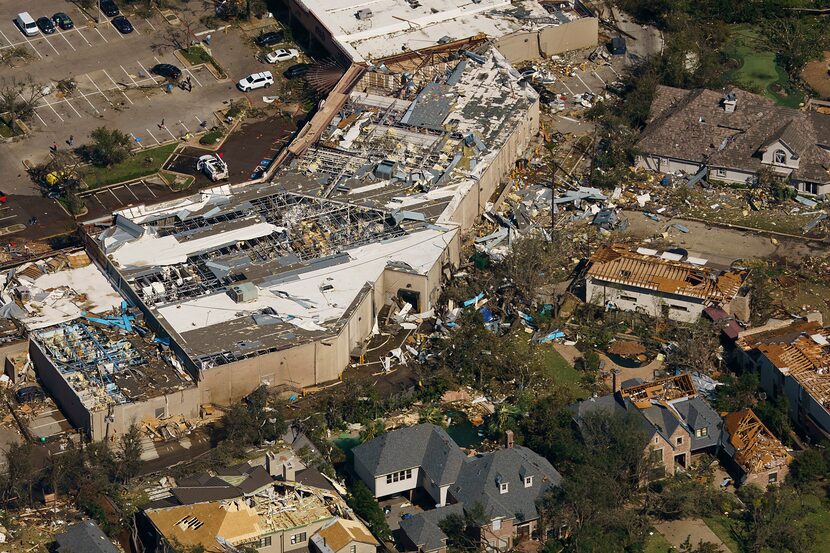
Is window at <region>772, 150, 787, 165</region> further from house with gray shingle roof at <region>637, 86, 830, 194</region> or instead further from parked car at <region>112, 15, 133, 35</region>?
parked car at <region>112, 15, 133, 35</region>

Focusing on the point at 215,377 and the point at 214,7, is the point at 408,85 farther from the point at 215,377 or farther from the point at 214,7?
the point at 215,377

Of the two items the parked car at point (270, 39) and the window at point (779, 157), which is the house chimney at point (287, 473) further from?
the parked car at point (270, 39)

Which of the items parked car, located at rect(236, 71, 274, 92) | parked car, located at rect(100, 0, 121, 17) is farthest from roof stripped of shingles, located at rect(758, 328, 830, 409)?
parked car, located at rect(100, 0, 121, 17)

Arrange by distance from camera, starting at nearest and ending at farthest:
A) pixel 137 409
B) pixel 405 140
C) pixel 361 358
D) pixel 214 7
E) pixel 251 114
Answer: pixel 137 409, pixel 361 358, pixel 405 140, pixel 251 114, pixel 214 7

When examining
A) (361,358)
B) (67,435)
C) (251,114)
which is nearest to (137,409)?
(67,435)

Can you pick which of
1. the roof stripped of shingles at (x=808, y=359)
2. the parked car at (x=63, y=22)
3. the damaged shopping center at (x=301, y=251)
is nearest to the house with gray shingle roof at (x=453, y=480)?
the damaged shopping center at (x=301, y=251)

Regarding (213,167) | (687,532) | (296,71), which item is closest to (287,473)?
(687,532)

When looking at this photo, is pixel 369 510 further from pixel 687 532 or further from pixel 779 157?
pixel 779 157
